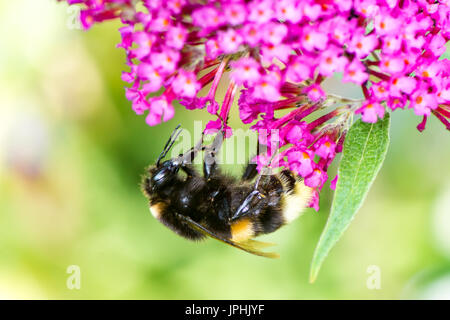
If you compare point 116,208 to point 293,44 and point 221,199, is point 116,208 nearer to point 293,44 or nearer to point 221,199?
point 221,199

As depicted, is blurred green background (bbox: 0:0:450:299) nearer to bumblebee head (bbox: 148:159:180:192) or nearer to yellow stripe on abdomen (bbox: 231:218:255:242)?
yellow stripe on abdomen (bbox: 231:218:255:242)

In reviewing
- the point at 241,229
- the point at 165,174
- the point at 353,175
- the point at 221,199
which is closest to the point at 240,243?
the point at 241,229

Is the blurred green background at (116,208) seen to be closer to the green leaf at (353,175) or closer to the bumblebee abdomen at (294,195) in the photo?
the bumblebee abdomen at (294,195)

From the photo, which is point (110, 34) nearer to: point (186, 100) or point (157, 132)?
point (157, 132)

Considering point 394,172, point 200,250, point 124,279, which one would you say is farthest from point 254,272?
point 394,172

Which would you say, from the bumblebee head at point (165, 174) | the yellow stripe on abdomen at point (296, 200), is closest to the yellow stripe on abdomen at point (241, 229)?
the yellow stripe on abdomen at point (296, 200)

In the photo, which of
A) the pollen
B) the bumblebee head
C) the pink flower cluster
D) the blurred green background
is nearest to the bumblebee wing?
the bumblebee head
